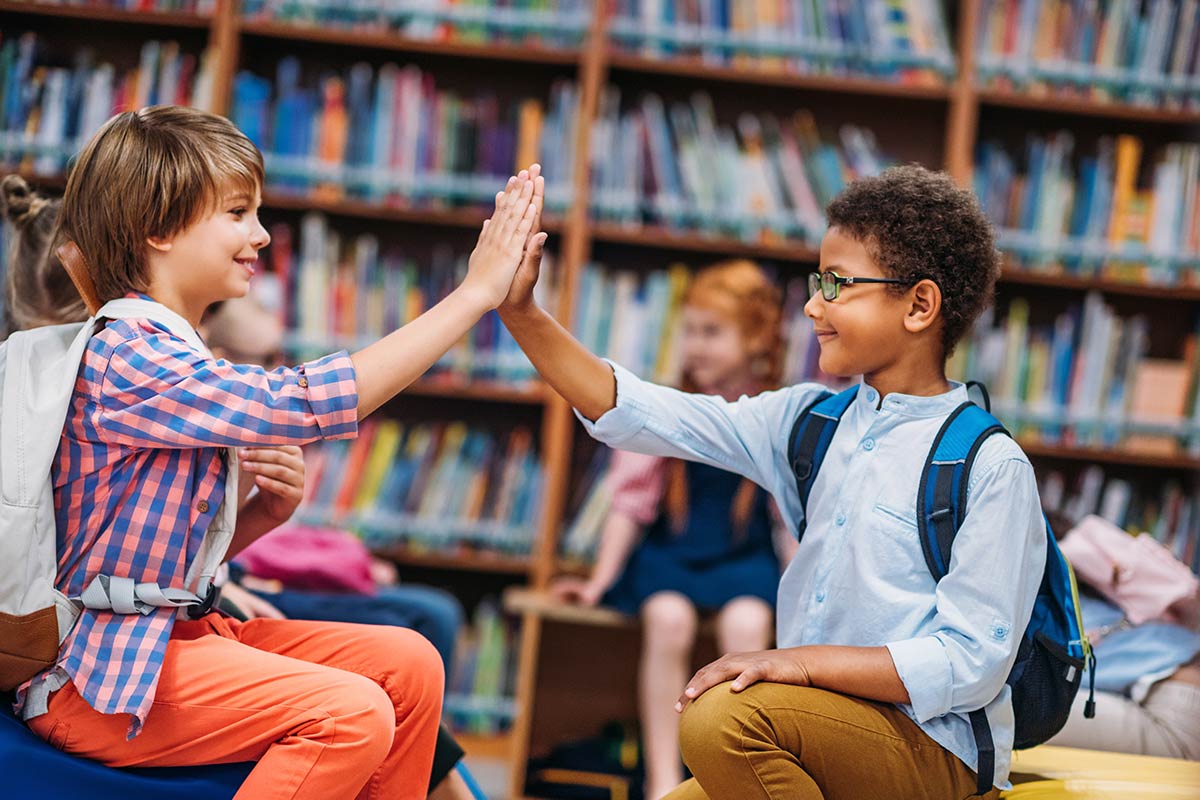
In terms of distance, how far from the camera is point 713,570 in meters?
3.11

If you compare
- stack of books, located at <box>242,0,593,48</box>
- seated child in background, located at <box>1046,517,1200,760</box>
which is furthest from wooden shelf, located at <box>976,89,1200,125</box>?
seated child in background, located at <box>1046,517,1200,760</box>

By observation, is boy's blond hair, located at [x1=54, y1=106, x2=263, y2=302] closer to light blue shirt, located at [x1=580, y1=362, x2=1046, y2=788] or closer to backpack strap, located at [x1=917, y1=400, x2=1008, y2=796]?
light blue shirt, located at [x1=580, y1=362, x2=1046, y2=788]

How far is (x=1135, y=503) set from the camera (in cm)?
366

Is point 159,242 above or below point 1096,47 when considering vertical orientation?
below

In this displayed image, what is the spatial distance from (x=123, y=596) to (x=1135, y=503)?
3.11 meters

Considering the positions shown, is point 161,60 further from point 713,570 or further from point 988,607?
point 988,607

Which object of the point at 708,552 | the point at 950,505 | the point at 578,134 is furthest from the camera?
the point at 578,134

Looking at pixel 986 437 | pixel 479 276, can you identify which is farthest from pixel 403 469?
pixel 986 437

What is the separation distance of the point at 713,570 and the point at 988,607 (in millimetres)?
1699

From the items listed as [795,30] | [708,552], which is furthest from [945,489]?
[795,30]

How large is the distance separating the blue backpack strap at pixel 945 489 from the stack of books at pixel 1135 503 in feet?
7.30

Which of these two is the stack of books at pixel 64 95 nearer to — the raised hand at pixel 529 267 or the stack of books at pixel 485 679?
the stack of books at pixel 485 679

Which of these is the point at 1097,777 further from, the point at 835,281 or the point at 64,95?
the point at 64,95

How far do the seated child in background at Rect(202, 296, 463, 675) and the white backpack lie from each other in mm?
1182
